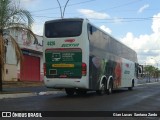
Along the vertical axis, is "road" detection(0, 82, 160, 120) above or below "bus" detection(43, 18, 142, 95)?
below

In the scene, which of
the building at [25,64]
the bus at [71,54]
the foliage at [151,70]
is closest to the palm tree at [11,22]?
the bus at [71,54]

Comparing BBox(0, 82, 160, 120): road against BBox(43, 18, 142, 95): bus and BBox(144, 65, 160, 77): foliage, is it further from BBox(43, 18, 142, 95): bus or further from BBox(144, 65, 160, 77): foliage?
BBox(144, 65, 160, 77): foliage

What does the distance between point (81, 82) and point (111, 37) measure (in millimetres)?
6409

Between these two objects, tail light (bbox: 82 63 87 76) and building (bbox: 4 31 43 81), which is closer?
tail light (bbox: 82 63 87 76)

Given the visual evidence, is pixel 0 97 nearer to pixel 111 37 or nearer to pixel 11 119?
pixel 111 37

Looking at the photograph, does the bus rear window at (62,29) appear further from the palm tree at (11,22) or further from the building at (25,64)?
the building at (25,64)


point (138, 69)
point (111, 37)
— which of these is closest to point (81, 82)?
point (111, 37)

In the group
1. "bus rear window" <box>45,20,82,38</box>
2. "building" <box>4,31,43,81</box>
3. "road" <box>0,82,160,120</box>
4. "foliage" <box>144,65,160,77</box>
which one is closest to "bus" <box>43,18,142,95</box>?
"bus rear window" <box>45,20,82,38</box>

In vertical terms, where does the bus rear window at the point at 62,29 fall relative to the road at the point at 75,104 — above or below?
above

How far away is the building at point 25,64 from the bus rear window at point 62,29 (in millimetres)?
24693

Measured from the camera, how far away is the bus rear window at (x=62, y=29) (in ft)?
70.9

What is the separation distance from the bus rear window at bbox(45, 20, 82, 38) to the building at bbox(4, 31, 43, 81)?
2469cm

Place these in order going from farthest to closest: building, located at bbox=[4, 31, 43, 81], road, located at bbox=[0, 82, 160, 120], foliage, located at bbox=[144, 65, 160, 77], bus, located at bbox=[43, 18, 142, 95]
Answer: foliage, located at bbox=[144, 65, 160, 77], building, located at bbox=[4, 31, 43, 81], bus, located at bbox=[43, 18, 142, 95], road, located at bbox=[0, 82, 160, 120]

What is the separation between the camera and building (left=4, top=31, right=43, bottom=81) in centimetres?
4888
